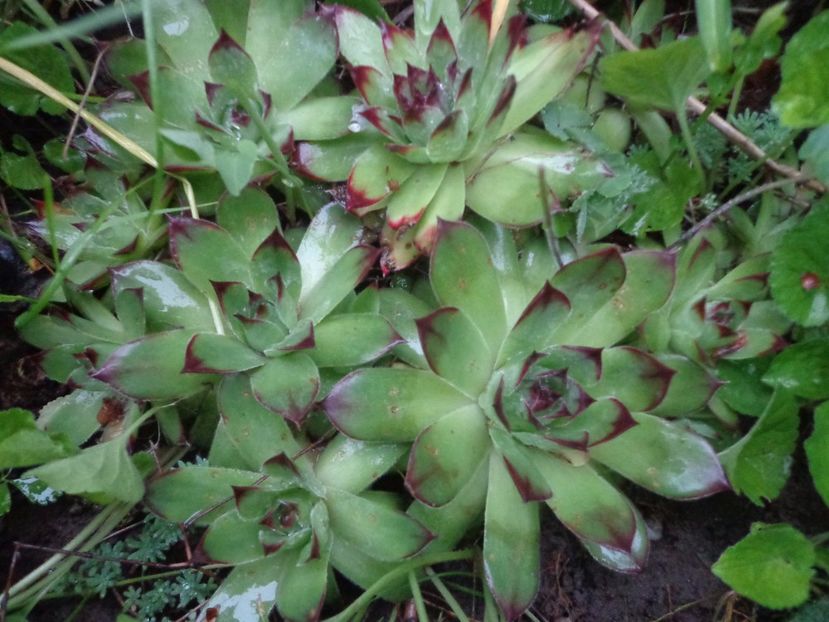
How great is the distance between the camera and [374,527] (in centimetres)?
129

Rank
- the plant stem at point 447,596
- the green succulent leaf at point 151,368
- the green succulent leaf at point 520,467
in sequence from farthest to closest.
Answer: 1. the plant stem at point 447,596
2. the green succulent leaf at point 151,368
3. the green succulent leaf at point 520,467

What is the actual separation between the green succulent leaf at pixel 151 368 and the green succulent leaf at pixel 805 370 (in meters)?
1.14

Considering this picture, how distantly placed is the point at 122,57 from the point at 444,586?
129 cm

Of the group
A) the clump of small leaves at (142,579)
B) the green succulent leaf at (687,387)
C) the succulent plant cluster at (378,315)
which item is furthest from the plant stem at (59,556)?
the green succulent leaf at (687,387)

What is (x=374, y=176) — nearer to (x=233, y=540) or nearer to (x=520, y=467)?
(x=520, y=467)

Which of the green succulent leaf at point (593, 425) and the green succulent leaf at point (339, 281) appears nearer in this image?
the green succulent leaf at point (593, 425)

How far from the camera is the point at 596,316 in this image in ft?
4.44

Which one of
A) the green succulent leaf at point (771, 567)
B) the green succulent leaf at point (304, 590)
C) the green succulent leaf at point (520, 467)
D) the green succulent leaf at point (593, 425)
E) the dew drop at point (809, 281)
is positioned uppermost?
the dew drop at point (809, 281)

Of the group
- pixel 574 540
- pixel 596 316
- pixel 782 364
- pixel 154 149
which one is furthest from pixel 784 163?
pixel 154 149

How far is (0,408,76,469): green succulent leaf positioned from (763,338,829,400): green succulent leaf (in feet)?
4.48

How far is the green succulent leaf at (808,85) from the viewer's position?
4.04ft

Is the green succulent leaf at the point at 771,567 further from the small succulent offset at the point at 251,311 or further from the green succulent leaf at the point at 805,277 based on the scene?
the small succulent offset at the point at 251,311

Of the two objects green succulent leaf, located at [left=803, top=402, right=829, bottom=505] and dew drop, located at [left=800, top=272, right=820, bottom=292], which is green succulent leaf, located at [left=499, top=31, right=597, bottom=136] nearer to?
dew drop, located at [left=800, top=272, right=820, bottom=292]

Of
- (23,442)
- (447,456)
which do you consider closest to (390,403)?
(447,456)
